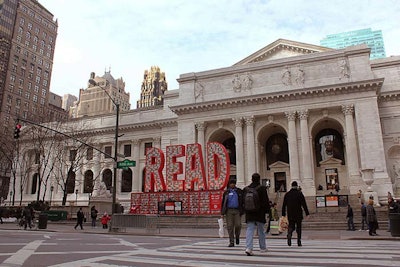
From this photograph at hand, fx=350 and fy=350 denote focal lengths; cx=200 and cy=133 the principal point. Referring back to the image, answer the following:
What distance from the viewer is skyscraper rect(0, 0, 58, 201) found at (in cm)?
8094

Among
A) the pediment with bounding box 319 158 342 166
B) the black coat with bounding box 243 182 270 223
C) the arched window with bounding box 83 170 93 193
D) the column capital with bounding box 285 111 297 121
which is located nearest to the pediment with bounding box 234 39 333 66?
the column capital with bounding box 285 111 297 121

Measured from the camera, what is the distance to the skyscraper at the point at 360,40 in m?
144

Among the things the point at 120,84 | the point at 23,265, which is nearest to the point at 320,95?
the point at 23,265

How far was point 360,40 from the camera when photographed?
151000 millimetres

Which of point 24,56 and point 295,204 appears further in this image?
point 24,56

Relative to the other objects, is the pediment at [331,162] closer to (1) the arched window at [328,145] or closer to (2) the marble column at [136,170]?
(1) the arched window at [328,145]

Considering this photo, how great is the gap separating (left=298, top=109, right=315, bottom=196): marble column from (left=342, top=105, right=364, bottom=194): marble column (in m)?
3.85

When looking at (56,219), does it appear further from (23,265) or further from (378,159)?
(378,159)

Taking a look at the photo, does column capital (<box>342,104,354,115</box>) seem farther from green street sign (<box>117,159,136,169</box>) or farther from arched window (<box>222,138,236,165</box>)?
green street sign (<box>117,159,136,169</box>)

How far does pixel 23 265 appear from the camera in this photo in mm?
6738

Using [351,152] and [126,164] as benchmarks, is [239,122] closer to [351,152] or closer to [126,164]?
[351,152]

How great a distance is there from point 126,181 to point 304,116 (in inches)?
1139

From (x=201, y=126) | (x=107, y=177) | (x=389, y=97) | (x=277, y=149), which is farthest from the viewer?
(x=107, y=177)

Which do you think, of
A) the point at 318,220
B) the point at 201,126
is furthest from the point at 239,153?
the point at 318,220
